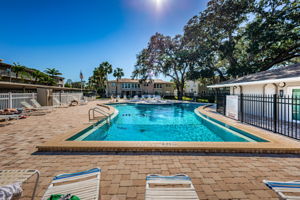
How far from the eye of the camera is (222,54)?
19.6 metres

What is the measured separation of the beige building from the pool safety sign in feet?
107

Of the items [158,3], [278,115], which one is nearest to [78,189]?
[278,115]

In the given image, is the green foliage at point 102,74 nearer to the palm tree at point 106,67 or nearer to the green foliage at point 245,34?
the palm tree at point 106,67

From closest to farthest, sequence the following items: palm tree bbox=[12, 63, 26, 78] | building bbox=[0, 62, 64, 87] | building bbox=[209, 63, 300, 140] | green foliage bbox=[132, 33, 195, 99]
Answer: building bbox=[209, 63, 300, 140] < green foliage bbox=[132, 33, 195, 99] < building bbox=[0, 62, 64, 87] < palm tree bbox=[12, 63, 26, 78]

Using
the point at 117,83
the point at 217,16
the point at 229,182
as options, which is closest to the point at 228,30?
the point at 217,16

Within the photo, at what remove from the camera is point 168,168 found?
110 inches

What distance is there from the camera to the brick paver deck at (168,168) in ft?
7.07

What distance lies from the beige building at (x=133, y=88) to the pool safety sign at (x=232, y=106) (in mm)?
32612

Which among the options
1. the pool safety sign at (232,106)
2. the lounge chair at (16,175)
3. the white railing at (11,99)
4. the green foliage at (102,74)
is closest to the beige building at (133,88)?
the green foliage at (102,74)

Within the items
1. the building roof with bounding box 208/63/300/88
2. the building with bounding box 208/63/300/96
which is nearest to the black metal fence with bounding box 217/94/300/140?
the building with bounding box 208/63/300/96

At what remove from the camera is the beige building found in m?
42.2

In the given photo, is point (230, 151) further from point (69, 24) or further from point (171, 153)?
point (69, 24)

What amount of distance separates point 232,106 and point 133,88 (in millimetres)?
37076

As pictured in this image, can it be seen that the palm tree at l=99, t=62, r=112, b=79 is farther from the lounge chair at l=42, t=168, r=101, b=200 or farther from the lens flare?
the lounge chair at l=42, t=168, r=101, b=200
